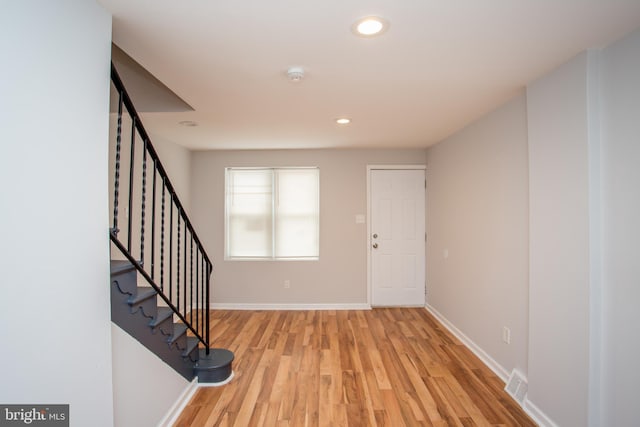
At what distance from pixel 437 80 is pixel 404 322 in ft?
10.1

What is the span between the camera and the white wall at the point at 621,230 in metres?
1.61

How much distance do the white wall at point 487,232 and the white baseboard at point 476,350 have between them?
37mm

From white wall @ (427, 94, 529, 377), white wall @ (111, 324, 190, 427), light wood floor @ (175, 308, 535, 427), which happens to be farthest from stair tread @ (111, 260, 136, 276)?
white wall @ (427, 94, 529, 377)

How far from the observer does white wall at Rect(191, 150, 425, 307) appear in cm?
471

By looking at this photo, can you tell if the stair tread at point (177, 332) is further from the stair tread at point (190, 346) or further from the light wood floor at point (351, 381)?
the light wood floor at point (351, 381)

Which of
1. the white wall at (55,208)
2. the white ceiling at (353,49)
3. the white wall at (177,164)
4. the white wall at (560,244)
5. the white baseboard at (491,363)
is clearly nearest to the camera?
the white wall at (55,208)

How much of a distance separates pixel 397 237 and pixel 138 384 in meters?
3.76

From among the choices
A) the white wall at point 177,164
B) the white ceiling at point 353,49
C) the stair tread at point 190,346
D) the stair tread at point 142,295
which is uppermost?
the white ceiling at point 353,49

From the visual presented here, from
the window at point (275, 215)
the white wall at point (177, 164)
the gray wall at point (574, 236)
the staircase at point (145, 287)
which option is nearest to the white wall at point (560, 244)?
the gray wall at point (574, 236)

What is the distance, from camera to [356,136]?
3.89 metres

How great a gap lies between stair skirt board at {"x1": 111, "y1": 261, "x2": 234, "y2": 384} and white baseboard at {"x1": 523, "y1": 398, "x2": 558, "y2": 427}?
2.35 meters

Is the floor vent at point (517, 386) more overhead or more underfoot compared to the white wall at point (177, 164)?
more underfoot

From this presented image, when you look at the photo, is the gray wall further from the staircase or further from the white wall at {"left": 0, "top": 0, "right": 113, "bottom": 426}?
the white wall at {"left": 0, "top": 0, "right": 113, "bottom": 426}

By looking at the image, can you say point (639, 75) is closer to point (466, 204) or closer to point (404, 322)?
point (466, 204)
